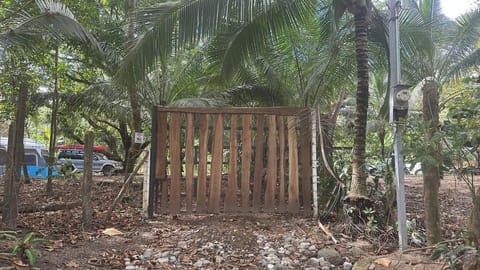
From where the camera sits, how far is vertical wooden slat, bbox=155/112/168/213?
5.92 m

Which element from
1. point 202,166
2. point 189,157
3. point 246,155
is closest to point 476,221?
point 246,155

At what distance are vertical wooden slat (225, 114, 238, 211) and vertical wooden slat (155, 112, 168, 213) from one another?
0.97 meters

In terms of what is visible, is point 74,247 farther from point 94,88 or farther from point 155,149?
point 94,88

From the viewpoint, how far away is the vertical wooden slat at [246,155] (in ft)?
19.8

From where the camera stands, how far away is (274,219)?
19.7 ft

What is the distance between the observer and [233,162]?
19.9ft

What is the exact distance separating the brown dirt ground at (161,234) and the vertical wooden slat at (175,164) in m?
0.28

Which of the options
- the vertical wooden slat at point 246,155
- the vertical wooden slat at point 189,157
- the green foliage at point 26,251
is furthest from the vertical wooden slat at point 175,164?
the green foliage at point 26,251

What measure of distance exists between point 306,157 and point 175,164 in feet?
6.85

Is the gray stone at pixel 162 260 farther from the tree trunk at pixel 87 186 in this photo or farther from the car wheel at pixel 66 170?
the car wheel at pixel 66 170

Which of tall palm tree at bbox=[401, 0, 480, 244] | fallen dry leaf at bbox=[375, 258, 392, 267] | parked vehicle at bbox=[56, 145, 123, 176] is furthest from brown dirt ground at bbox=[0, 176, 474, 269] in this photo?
parked vehicle at bbox=[56, 145, 123, 176]

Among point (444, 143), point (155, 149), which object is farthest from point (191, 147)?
point (444, 143)

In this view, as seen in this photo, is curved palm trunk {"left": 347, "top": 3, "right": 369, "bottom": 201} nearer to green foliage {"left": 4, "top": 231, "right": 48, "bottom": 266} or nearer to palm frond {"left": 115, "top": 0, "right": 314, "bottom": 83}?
palm frond {"left": 115, "top": 0, "right": 314, "bottom": 83}

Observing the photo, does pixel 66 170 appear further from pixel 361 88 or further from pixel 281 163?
pixel 361 88
